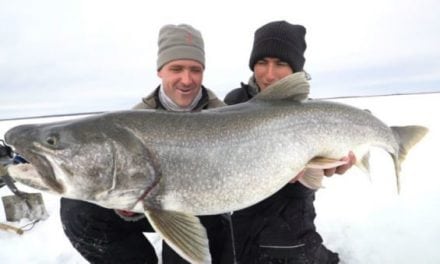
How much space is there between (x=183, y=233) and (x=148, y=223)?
1268 mm

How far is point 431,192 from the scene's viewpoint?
579 centimetres

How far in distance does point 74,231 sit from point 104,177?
1.29 m

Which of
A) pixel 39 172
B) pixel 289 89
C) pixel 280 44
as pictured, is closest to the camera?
pixel 39 172

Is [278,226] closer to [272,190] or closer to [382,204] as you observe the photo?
[272,190]

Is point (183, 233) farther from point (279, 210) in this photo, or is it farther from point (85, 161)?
point (279, 210)

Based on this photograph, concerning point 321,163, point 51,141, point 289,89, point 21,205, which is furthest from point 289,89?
point 21,205

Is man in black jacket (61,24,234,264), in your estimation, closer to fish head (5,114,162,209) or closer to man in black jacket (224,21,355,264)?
man in black jacket (224,21,355,264)

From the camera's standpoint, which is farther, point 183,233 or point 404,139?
point 404,139

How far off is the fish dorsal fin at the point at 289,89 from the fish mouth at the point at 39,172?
5.08ft

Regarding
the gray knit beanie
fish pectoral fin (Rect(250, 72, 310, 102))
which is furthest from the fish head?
the gray knit beanie

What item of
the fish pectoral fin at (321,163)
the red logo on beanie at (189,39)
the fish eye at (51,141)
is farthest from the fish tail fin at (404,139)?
the fish eye at (51,141)

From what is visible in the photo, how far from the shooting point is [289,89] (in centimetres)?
314

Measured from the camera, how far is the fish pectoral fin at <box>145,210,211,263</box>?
2.45 m

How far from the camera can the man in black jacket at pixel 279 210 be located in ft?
11.7
